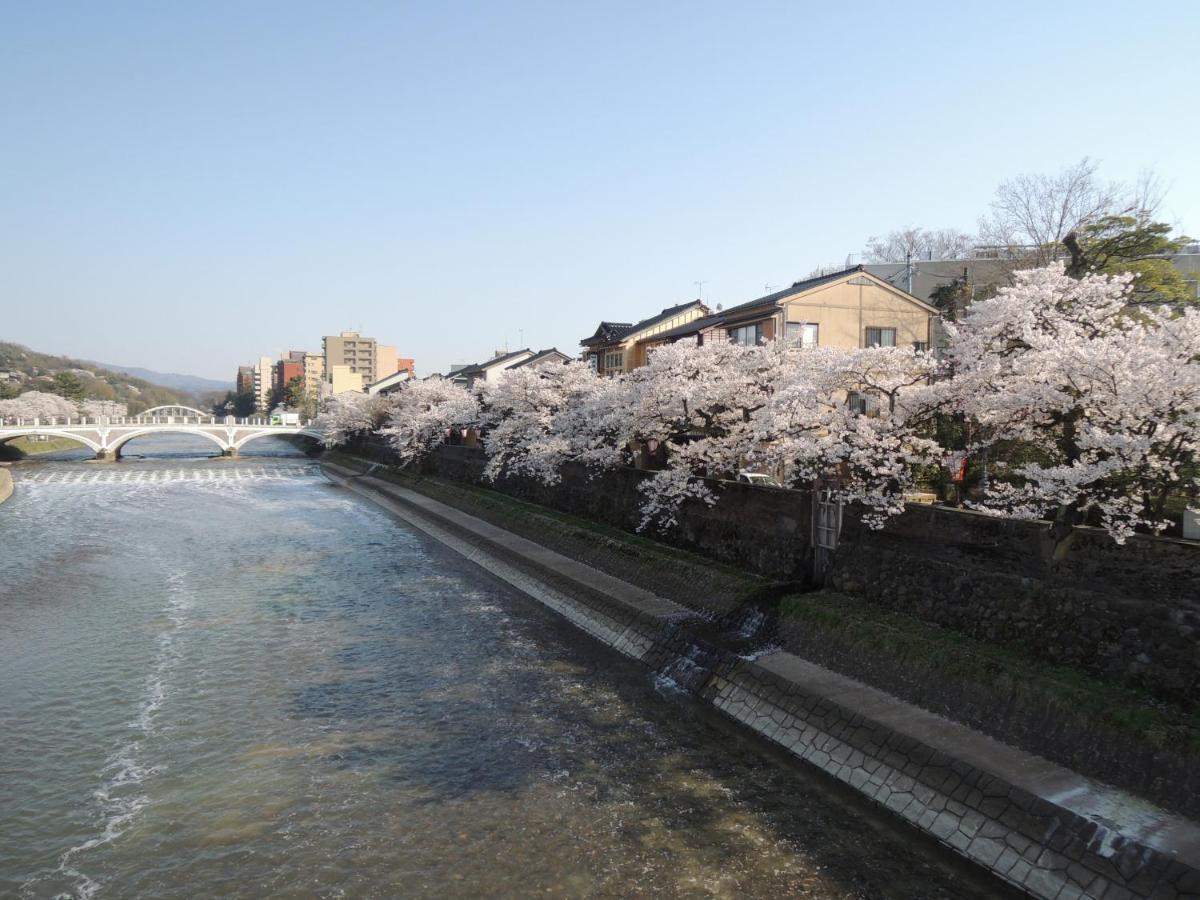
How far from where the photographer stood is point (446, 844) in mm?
10469

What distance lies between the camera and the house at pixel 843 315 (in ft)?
107

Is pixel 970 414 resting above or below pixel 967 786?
above

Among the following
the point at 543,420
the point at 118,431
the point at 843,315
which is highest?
the point at 843,315

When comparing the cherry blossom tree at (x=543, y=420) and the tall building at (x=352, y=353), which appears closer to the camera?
the cherry blossom tree at (x=543, y=420)

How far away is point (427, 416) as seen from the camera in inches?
2143

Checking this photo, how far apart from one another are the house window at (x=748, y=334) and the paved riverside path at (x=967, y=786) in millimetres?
18019

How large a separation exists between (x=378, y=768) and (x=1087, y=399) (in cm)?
1374

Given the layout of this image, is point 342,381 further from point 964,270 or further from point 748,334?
point 964,270

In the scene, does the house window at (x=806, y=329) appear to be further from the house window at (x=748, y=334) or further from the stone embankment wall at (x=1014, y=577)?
the stone embankment wall at (x=1014, y=577)

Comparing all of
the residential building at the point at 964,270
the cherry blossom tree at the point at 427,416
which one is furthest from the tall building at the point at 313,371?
the residential building at the point at 964,270

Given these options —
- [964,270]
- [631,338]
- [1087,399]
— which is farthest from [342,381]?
[1087,399]

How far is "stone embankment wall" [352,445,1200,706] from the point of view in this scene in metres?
11.1

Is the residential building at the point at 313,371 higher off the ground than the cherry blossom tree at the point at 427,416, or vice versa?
the residential building at the point at 313,371

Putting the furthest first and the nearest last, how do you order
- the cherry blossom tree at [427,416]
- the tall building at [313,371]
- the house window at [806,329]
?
the tall building at [313,371], the cherry blossom tree at [427,416], the house window at [806,329]
